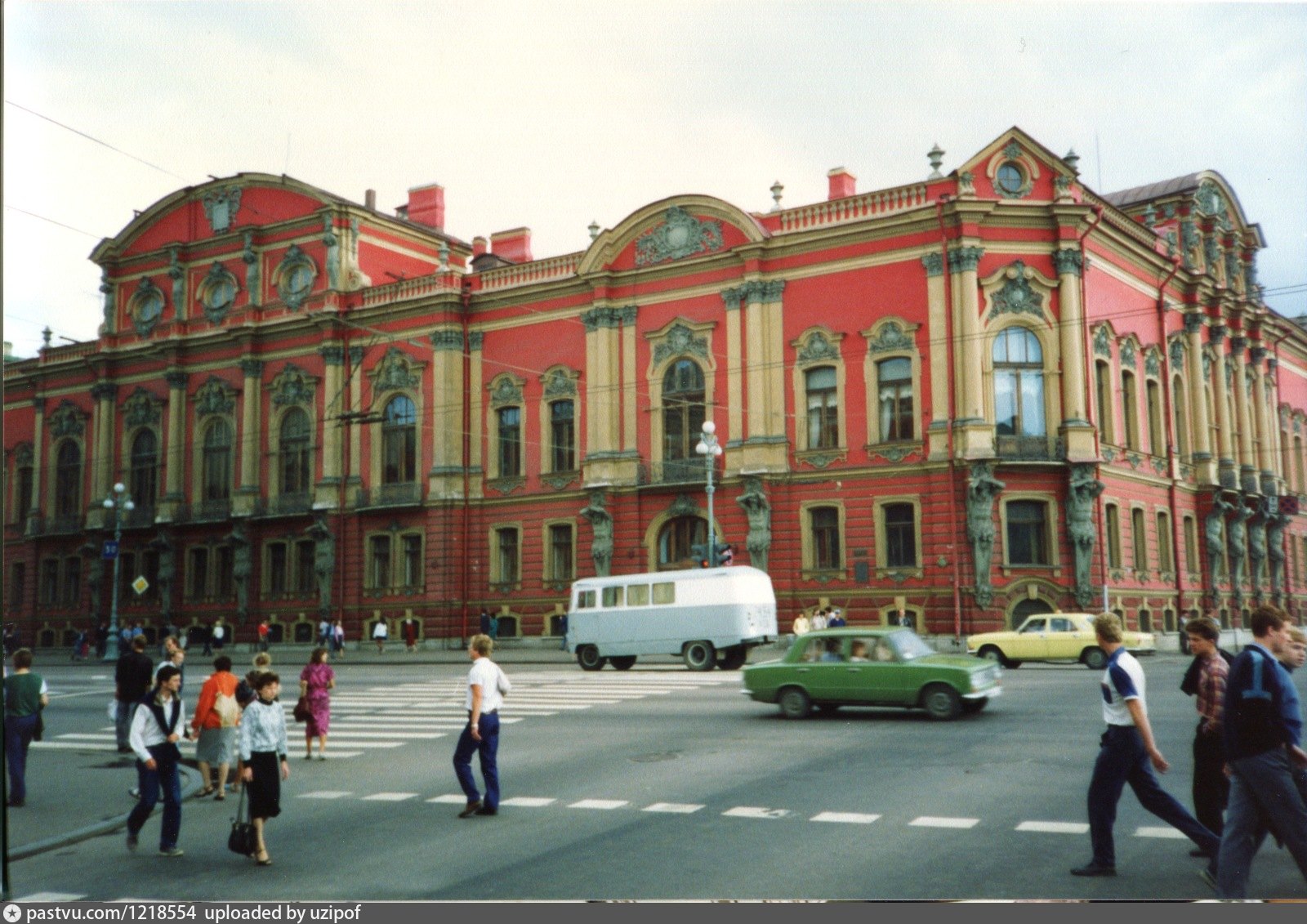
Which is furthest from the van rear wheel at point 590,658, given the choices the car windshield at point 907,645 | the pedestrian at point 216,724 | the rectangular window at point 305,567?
the rectangular window at point 305,567

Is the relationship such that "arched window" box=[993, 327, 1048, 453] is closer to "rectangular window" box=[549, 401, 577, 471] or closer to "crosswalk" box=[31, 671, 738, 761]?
"crosswalk" box=[31, 671, 738, 761]

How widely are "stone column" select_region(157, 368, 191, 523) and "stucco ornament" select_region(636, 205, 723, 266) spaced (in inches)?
888

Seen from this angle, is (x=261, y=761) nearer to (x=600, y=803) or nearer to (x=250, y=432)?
(x=600, y=803)

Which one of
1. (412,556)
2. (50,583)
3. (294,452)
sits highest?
(294,452)

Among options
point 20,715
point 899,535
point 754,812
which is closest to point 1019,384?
point 899,535

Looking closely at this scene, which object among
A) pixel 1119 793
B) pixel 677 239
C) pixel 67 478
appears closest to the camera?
pixel 1119 793

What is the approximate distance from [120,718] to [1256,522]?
145ft

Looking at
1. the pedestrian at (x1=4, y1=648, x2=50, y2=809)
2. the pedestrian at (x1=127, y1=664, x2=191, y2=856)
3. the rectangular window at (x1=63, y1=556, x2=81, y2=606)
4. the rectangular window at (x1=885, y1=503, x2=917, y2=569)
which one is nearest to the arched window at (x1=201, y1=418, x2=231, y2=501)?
the rectangular window at (x1=63, y1=556, x2=81, y2=606)

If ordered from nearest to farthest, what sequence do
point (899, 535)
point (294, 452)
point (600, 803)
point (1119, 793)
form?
point (1119, 793) < point (600, 803) < point (899, 535) < point (294, 452)

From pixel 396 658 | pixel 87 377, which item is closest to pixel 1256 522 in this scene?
pixel 396 658

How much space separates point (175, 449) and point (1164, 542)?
40.0m

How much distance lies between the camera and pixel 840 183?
42.5m
